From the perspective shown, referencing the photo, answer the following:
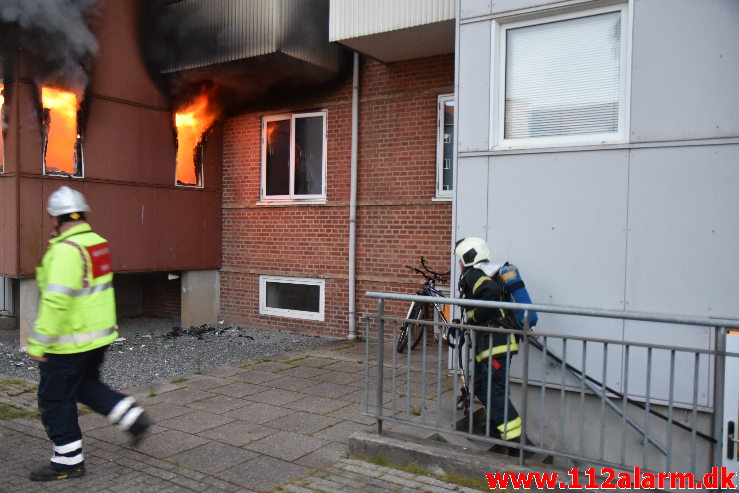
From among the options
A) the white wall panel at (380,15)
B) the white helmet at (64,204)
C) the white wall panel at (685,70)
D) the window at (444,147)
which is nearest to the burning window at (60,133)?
the white wall panel at (380,15)

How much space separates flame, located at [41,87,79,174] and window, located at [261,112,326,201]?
282 cm

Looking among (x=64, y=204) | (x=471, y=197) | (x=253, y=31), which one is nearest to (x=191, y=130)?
(x=253, y=31)

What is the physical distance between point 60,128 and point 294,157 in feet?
10.8

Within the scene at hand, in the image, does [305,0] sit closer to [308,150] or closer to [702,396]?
[308,150]

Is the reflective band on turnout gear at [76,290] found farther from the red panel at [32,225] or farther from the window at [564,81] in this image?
the red panel at [32,225]

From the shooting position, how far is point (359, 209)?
9.09 m

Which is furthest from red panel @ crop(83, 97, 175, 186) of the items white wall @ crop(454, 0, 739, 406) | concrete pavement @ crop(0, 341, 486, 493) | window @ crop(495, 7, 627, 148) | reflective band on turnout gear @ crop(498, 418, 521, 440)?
reflective band on turnout gear @ crop(498, 418, 521, 440)

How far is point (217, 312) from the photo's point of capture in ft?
34.7

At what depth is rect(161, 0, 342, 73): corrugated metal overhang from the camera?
810 cm

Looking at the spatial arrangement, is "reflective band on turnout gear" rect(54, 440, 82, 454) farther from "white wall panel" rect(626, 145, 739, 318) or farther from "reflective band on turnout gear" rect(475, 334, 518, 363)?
"white wall panel" rect(626, 145, 739, 318)

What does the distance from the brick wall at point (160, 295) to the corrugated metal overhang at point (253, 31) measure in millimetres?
3887

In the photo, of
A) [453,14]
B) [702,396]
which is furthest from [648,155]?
[453,14]

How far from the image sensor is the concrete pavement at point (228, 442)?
13.2ft

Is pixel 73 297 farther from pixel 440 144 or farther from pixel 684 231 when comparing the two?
pixel 440 144
